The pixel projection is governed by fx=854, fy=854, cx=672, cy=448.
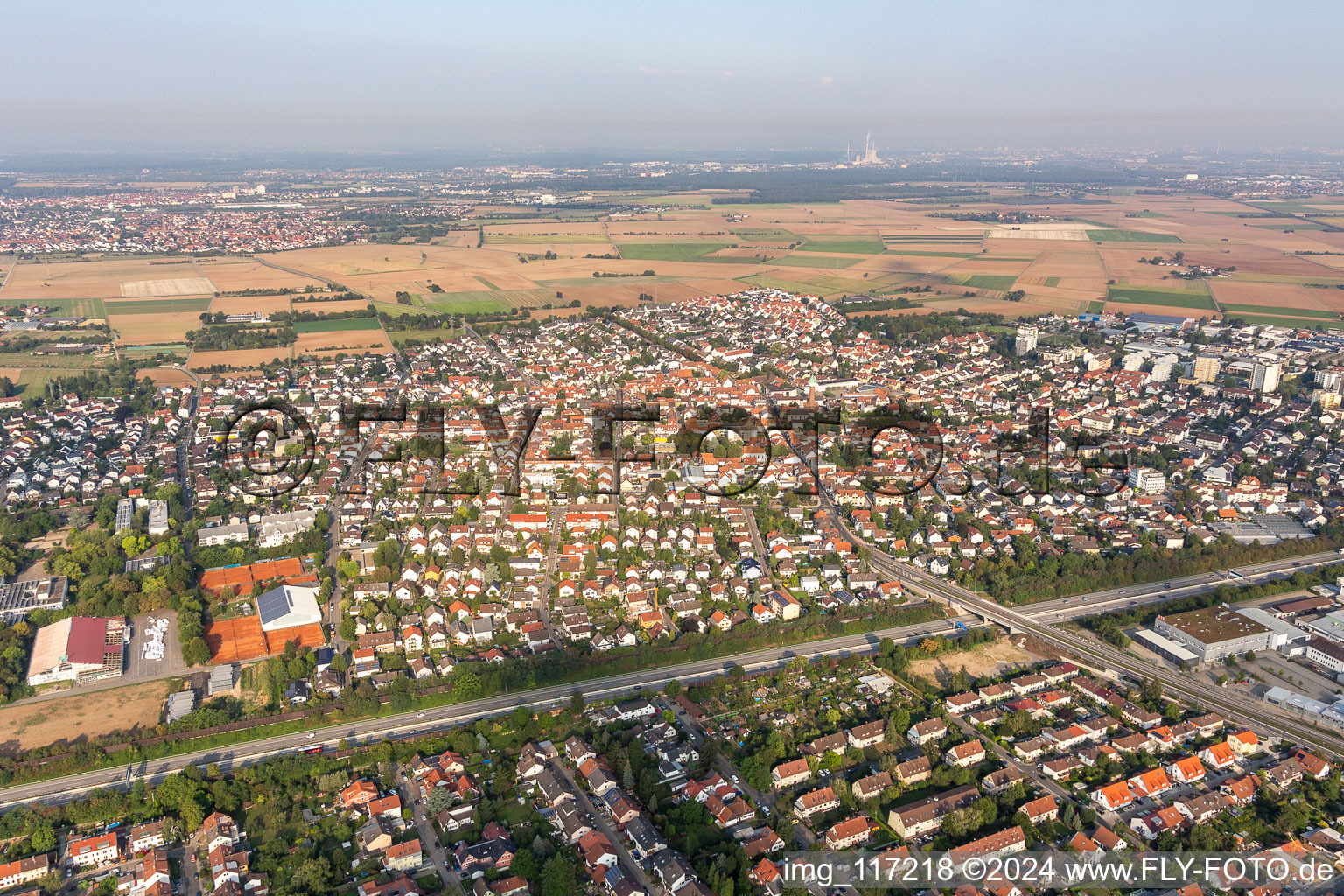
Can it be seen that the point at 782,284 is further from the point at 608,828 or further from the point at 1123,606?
the point at 608,828

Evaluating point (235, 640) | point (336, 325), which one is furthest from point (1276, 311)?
point (235, 640)

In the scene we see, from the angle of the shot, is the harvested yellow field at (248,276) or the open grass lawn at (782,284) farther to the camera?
the open grass lawn at (782,284)

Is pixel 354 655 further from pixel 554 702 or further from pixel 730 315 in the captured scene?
pixel 730 315

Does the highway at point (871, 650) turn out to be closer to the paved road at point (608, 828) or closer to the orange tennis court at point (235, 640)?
the paved road at point (608, 828)

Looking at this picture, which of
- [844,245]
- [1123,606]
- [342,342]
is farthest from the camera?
[844,245]

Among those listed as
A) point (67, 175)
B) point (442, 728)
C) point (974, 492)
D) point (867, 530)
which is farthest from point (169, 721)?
point (67, 175)

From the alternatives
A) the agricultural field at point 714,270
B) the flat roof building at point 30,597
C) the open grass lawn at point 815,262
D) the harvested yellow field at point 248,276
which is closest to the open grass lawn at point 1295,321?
the agricultural field at point 714,270
